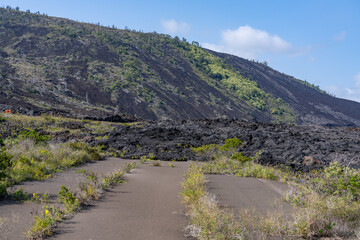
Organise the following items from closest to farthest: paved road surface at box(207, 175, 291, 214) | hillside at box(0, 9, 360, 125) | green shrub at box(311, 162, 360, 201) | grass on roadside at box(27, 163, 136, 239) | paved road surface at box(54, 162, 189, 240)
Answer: grass on roadside at box(27, 163, 136, 239) < paved road surface at box(54, 162, 189, 240) < paved road surface at box(207, 175, 291, 214) < green shrub at box(311, 162, 360, 201) < hillside at box(0, 9, 360, 125)

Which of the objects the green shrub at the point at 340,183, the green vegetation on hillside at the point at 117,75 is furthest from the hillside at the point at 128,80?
Result: the green shrub at the point at 340,183

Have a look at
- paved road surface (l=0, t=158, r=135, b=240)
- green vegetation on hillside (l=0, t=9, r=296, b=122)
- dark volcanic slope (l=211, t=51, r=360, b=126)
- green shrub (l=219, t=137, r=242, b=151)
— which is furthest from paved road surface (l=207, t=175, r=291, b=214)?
dark volcanic slope (l=211, t=51, r=360, b=126)

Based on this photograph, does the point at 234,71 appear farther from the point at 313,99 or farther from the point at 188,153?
the point at 188,153

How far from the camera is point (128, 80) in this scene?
80.1 m

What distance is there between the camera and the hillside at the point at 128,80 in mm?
63906

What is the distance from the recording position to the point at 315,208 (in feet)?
23.6

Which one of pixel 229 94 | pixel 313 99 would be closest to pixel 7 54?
pixel 229 94

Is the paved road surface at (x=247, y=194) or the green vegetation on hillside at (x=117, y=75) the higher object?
the green vegetation on hillside at (x=117, y=75)

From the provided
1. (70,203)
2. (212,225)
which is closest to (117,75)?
(70,203)

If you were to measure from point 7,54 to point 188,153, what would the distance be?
70.9 m

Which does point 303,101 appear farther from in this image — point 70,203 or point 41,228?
point 41,228

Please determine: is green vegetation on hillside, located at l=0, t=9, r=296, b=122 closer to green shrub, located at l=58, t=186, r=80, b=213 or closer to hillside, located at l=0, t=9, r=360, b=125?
hillside, located at l=0, t=9, r=360, b=125

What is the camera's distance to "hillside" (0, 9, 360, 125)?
2516 inches

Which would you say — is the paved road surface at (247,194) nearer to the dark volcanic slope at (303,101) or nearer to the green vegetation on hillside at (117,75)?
the green vegetation on hillside at (117,75)
